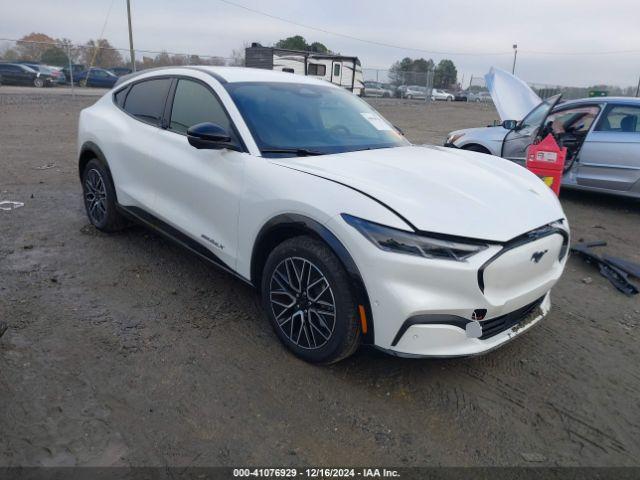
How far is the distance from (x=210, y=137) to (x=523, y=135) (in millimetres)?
5496

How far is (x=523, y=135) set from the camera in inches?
284

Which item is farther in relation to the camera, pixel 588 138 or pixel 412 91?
pixel 412 91

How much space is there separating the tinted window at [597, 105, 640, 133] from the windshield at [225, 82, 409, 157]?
13.4ft

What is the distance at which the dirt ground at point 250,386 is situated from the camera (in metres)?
2.38

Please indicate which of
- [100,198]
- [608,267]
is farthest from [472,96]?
[100,198]

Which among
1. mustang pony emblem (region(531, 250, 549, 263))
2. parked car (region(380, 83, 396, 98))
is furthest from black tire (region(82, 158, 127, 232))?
parked car (region(380, 83, 396, 98))

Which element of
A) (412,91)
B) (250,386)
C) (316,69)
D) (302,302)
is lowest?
(250,386)

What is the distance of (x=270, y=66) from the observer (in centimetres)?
2656

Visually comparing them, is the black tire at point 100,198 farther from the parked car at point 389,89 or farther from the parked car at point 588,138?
the parked car at point 389,89

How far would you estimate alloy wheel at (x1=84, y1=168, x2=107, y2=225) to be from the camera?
485 centimetres

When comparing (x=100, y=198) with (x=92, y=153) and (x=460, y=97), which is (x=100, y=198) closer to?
(x=92, y=153)

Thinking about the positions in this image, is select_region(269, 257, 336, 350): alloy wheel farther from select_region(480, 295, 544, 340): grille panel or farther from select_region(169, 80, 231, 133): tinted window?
select_region(169, 80, 231, 133): tinted window

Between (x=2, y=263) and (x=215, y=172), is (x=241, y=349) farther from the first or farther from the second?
(x=2, y=263)

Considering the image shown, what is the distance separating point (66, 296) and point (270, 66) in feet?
81.3
